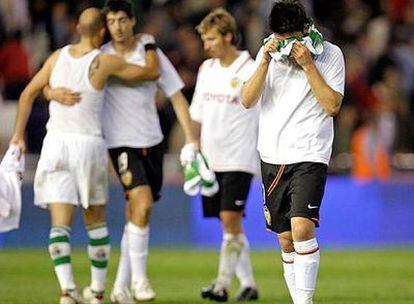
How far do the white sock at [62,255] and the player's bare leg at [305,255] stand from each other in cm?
255

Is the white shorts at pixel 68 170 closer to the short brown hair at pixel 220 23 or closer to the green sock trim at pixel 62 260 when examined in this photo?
the green sock trim at pixel 62 260

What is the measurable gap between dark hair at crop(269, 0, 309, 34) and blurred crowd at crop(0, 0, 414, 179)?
355 inches

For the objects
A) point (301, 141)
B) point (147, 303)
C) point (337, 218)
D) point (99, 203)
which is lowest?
point (337, 218)

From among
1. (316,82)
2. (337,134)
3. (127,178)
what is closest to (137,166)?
(127,178)

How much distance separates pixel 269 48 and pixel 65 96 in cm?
262

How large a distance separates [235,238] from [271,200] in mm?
2595

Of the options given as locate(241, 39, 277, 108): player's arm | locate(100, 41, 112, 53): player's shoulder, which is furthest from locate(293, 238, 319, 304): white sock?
locate(100, 41, 112, 53): player's shoulder

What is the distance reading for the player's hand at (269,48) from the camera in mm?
11555

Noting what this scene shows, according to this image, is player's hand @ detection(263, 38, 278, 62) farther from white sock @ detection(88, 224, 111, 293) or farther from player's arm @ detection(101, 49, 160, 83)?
white sock @ detection(88, 224, 111, 293)

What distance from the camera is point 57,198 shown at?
13.4 m

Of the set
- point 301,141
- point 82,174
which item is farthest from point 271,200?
point 82,174

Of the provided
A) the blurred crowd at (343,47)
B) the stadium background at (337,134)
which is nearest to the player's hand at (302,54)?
the stadium background at (337,134)

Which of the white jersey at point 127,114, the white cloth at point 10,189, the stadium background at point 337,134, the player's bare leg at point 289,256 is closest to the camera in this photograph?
the player's bare leg at point 289,256

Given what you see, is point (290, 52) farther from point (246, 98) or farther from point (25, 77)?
point (25, 77)
